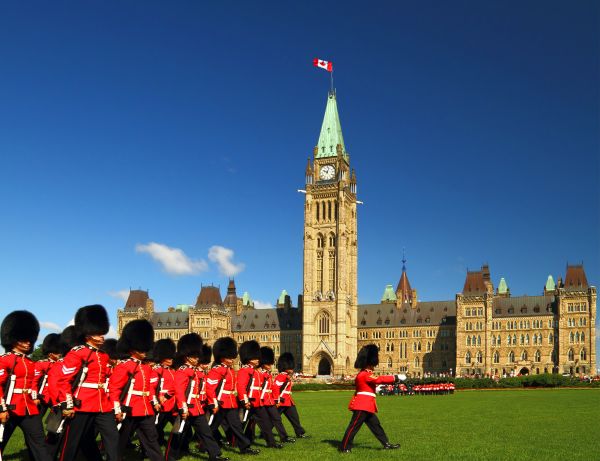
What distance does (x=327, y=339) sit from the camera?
12075cm

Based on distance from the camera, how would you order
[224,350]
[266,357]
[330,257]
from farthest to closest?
[330,257] < [266,357] < [224,350]

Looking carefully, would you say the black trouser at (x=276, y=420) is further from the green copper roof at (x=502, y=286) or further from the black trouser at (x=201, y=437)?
the green copper roof at (x=502, y=286)

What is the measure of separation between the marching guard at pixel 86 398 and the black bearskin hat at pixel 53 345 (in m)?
6.19

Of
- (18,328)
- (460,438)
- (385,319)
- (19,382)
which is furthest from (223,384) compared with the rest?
(385,319)

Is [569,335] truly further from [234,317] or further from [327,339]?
[234,317]

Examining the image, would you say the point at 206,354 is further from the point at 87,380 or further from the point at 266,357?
the point at 87,380

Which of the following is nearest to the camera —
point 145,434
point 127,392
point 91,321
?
point 91,321

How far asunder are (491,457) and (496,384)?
50965 mm

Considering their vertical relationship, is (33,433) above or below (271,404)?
above

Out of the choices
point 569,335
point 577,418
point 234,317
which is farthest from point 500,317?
point 577,418

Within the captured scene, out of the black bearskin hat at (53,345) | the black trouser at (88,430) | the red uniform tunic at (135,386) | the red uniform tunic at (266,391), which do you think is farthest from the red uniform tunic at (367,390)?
the black bearskin hat at (53,345)

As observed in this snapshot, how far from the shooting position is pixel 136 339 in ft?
48.2

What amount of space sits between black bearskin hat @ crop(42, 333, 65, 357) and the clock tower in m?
99.8

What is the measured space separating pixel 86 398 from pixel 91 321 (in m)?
1.38
